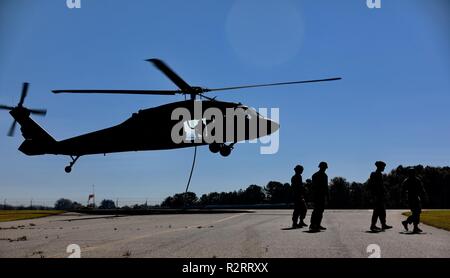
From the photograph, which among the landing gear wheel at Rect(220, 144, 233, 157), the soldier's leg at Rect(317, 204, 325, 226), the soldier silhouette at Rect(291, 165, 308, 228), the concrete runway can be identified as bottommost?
the concrete runway

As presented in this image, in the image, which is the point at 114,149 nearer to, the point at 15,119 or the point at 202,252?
the point at 15,119

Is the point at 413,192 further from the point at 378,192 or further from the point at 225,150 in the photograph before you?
the point at 225,150

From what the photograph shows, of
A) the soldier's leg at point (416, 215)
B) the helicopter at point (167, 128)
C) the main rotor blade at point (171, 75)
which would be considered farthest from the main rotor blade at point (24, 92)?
the soldier's leg at point (416, 215)

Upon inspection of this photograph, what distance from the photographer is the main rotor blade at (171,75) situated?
77.1ft

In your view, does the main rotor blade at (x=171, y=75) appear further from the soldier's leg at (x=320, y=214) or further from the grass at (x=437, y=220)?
the grass at (x=437, y=220)

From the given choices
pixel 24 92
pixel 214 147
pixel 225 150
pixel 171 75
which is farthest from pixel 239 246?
pixel 24 92

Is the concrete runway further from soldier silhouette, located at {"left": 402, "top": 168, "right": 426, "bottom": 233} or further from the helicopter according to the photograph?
the helicopter

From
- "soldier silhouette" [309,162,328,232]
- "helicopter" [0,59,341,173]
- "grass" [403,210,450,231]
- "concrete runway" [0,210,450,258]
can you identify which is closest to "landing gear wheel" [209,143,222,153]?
"helicopter" [0,59,341,173]

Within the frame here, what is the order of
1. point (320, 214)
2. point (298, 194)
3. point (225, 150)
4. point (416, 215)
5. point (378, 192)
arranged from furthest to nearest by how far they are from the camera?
point (225, 150) < point (298, 194) < point (378, 192) < point (320, 214) < point (416, 215)

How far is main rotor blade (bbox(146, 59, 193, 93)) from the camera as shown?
2350 cm

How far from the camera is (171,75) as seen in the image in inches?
995
